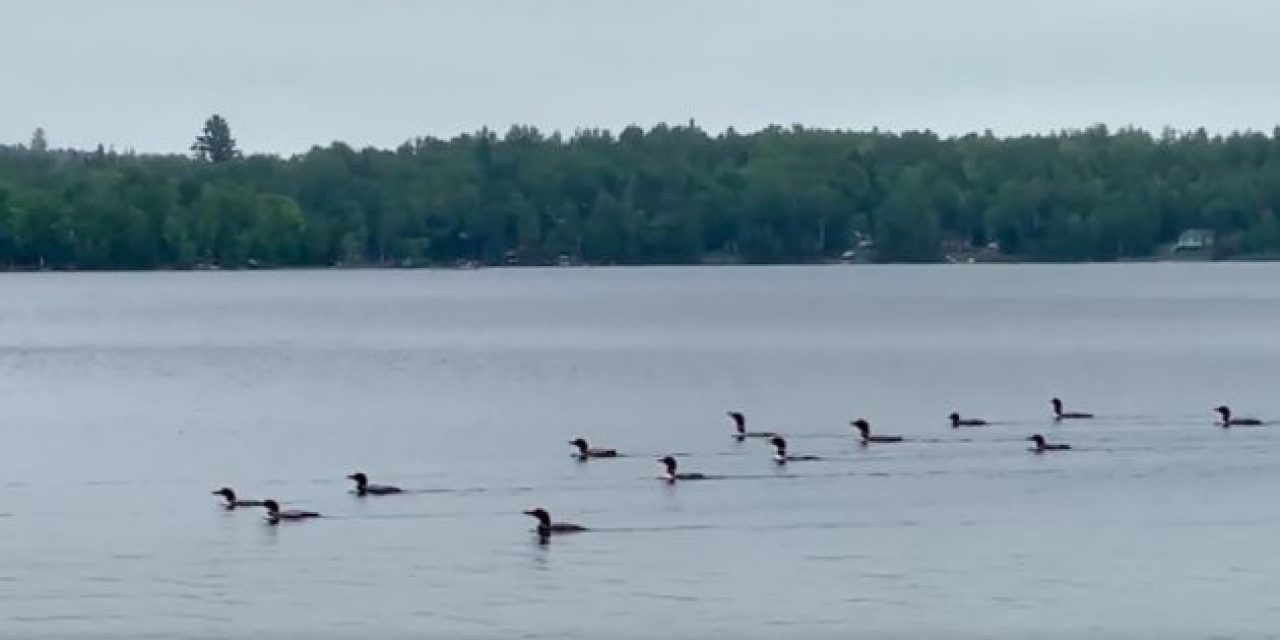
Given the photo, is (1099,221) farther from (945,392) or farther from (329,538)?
(329,538)

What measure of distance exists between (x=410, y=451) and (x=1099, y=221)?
149193 mm

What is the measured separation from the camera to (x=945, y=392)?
6856 cm

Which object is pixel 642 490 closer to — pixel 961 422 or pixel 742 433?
pixel 742 433

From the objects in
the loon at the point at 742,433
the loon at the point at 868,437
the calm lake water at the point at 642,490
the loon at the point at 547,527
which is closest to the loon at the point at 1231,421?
the calm lake water at the point at 642,490

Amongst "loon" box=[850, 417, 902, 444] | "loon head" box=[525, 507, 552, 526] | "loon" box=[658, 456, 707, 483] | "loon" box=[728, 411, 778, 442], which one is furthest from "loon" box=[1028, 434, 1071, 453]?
"loon head" box=[525, 507, 552, 526]

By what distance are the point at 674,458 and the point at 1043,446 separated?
6246 mm

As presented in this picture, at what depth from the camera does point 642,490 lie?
1770 inches

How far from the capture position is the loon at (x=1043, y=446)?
50.6 metres

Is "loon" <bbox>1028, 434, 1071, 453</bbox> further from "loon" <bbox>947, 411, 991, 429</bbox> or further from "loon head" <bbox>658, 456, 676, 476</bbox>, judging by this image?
"loon head" <bbox>658, 456, 676, 476</bbox>

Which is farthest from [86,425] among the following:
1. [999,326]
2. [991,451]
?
[999,326]

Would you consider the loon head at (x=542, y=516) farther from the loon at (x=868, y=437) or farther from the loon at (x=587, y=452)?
the loon at (x=868, y=437)

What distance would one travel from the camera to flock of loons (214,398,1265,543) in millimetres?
39625

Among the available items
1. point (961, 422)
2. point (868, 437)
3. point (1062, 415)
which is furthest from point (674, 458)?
point (1062, 415)

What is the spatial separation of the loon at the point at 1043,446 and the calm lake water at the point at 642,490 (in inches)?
23.0
